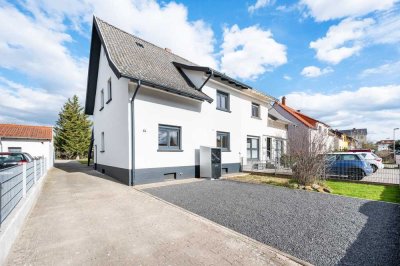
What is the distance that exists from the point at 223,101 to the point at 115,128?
24.7 feet

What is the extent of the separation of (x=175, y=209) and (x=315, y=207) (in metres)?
4.00

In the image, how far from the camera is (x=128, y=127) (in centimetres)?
984

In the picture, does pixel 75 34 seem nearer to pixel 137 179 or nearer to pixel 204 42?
pixel 204 42

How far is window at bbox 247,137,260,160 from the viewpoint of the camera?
677 inches

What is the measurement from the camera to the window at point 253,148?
17188mm

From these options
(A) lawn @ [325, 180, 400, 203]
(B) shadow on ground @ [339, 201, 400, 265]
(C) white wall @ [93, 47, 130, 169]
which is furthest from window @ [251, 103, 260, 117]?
(B) shadow on ground @ [339, 201, 400, 265]

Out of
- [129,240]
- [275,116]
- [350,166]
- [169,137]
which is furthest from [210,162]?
[275,116]

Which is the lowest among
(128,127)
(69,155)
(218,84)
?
(69,155)

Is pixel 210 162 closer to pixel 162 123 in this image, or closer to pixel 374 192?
pixel 162 123

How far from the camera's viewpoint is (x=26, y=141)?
2419 cm

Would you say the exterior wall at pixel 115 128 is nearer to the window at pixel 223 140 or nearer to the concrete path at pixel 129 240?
the concrete path at pixel 129 240

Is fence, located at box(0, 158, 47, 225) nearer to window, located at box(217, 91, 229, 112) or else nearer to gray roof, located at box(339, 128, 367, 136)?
window, located at box(217, 91, 229, 112)

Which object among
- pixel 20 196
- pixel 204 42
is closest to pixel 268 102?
pixel 204 42

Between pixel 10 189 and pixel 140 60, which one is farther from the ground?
pixel 140 60
